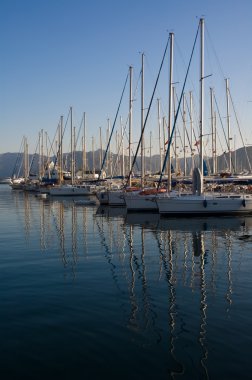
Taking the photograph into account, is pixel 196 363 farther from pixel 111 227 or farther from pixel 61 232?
pixel 111 227

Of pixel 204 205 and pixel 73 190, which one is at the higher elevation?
pixel 73 190

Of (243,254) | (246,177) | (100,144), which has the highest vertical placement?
(100,144)

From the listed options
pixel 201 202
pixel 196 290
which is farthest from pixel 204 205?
pixel 196 290

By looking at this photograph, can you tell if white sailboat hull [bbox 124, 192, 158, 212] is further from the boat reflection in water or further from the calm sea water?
the calm sea water

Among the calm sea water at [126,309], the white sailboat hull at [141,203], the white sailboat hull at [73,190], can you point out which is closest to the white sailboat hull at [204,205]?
the white sailboat hull at [141,203]

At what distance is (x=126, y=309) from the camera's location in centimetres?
1068

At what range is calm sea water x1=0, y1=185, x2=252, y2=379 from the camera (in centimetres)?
758

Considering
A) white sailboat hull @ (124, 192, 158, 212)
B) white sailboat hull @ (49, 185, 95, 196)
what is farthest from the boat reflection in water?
white sailboat hull @ (49, 185, 95, 196)

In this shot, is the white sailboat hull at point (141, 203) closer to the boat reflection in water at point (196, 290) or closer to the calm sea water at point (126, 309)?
the boat reflection in water at point (196, 290)

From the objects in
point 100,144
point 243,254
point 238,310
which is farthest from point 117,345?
point 100,144

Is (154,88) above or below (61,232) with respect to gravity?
above

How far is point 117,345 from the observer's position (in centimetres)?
840

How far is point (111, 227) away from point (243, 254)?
1194 centimetres

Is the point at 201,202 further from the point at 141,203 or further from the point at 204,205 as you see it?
the point at 141,203
